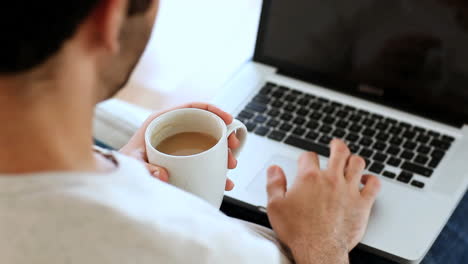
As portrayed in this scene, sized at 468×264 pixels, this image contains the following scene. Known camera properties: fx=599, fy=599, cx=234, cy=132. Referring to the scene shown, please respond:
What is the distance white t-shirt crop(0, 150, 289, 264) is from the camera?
456mm

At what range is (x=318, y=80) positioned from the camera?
44.5 inches

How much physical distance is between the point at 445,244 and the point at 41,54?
27.4 inches

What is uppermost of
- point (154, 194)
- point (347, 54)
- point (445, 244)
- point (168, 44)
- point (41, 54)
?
point (41, 54)

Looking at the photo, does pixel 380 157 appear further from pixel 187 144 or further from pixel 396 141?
pixel 187 144

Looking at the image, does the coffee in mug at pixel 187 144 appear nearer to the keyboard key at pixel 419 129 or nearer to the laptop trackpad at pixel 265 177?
the laptop trackpad at pixel 265 177

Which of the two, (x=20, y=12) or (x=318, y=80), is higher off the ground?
(x=20, y=12)

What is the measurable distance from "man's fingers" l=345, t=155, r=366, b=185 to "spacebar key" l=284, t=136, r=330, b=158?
0.09 m

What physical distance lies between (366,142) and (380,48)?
17 cm

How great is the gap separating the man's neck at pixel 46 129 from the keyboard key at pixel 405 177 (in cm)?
60

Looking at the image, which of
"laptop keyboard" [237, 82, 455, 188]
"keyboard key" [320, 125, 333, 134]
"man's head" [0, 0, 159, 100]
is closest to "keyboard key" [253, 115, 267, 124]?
"laptop keyboard" [237, 82, 455, 188]

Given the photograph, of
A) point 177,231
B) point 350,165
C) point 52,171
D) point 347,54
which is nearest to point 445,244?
point 350,165

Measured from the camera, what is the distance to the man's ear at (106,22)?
0.41 meters

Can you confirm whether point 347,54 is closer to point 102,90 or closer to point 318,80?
point 318,80

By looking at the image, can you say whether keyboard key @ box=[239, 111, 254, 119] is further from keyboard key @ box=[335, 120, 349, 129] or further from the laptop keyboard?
keyboard key @ box=[335, 120, 349, 129]
